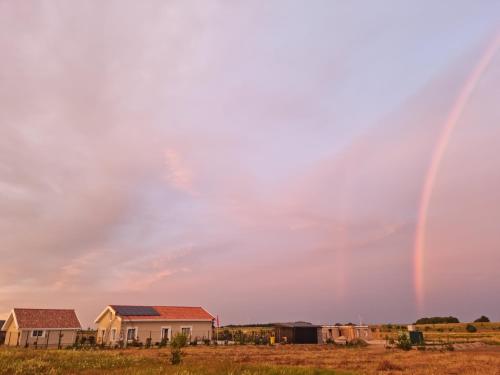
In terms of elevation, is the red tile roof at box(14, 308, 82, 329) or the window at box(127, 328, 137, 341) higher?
the red tile roof at box(14, 308, 82, 329)

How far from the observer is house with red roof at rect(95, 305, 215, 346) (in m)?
50.8

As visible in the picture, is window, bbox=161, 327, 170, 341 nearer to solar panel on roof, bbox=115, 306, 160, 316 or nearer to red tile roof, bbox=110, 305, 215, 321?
red tile roof, bbox=110, 305, 215, 321

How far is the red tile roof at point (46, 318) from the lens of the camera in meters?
53.2

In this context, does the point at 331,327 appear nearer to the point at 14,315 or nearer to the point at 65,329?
the point at 65,329

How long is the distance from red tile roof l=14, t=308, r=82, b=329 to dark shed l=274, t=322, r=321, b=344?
3038 cm

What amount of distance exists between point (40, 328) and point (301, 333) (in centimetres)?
3680

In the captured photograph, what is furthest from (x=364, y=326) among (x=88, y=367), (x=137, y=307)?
(x=88, y=367)

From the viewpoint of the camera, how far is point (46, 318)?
5538 cm

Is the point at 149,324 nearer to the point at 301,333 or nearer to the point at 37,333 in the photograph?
the point at 37,333

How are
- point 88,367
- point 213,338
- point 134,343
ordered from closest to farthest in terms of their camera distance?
point 88,367 < point 134,343 < point 213,338

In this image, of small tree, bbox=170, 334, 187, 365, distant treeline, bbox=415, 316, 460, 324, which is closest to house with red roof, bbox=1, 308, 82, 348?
small tree, bbox=170, 334, 187, 365

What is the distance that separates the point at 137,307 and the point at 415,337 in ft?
128

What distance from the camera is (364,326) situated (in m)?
67.5

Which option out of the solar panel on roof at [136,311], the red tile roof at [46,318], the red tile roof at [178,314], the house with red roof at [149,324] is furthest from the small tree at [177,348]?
the red tile roof at [46,318]
